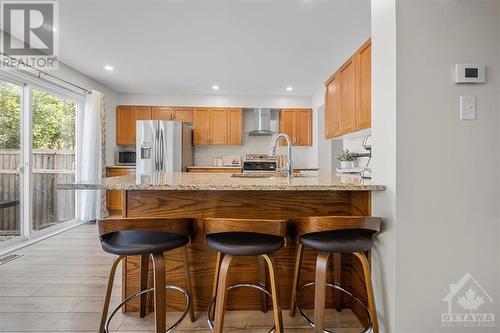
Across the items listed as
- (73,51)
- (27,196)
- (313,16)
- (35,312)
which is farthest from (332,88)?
(27,196)

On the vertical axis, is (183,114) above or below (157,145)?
above

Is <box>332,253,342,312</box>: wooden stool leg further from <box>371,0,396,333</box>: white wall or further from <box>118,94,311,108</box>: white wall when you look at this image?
<box>118,94,311,108</box>: white wall

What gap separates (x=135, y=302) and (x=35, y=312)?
2.37 ft

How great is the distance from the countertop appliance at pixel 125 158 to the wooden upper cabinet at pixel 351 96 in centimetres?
379

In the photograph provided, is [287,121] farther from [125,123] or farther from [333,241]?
[333,241]

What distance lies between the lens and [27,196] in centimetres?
333

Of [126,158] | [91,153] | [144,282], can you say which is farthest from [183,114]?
[144,282]

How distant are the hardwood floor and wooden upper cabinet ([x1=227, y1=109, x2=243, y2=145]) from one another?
123 inches

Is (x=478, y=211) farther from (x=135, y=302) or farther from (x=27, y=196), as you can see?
(x=27, y=196)

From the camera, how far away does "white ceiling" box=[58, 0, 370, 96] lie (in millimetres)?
2434

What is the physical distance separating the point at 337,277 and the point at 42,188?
4.01 meters

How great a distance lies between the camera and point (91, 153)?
432 centimetres

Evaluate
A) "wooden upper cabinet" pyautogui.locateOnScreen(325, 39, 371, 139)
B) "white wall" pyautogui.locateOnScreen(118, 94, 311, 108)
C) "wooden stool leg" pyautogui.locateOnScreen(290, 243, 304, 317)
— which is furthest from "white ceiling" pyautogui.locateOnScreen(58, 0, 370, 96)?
"wooden stool leg" pyautogui.locateOnScreen(290, 243, 304, 317)

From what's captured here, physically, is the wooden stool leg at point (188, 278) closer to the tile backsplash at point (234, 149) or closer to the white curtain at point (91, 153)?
the white curtain at point (91, 153)
